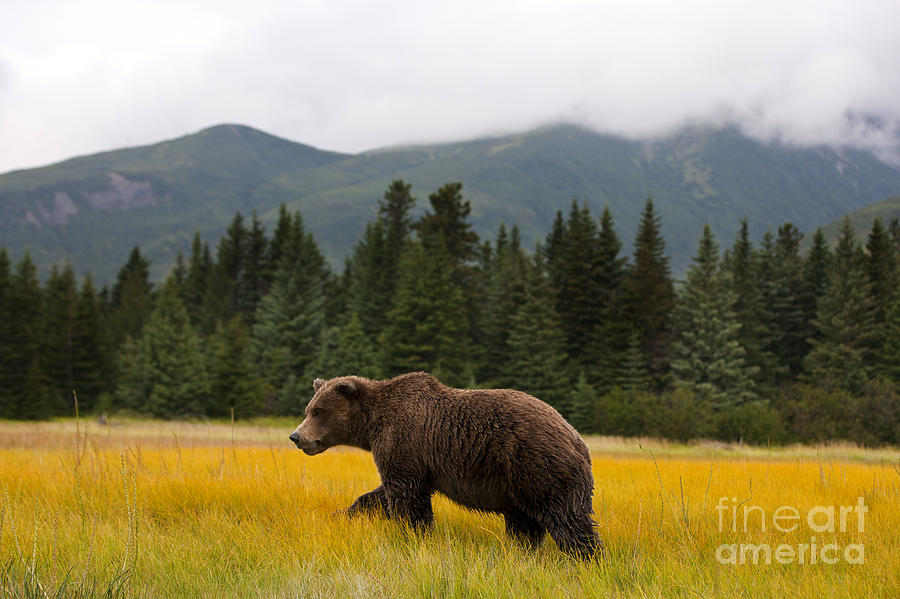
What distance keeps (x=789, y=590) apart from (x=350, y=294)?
6090cm

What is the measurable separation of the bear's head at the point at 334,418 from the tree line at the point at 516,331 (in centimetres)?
3351

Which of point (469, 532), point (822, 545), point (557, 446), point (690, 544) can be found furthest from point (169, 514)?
point (822, 545)

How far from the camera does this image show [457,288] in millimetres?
48031

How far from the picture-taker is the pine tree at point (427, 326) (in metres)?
44.7

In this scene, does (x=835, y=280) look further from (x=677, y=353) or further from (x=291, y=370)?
(x=291, y=370)

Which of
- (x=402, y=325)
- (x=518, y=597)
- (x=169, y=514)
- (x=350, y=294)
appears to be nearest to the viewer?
(x=518, y=597)

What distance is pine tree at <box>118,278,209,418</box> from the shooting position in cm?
5022

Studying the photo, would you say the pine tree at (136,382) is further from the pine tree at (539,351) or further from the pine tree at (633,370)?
the pine tree at (633,370)

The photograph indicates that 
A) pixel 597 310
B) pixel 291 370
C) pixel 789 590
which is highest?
pixel 789 590

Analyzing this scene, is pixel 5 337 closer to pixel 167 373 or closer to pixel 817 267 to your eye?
pixel 167 373

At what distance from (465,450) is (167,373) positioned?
171 feet

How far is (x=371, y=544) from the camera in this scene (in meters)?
5.05

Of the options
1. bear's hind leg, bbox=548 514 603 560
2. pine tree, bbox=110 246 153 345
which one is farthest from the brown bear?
pine tree, bbox=110 246 153 345

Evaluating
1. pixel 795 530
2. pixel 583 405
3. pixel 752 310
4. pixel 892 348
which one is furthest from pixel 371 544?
pixel 752 310
